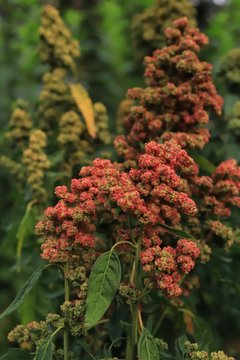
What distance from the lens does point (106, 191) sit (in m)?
2.04

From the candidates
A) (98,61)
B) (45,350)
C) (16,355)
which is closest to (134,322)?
(45,350)

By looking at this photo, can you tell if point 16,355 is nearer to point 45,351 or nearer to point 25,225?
point 45,351

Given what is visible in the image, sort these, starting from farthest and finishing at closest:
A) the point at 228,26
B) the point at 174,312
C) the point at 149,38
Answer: the point at 228,26, the point at 149,38, the point at 174,312

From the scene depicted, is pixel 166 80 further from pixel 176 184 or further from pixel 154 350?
pixel 154 350

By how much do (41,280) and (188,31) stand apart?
1215mm

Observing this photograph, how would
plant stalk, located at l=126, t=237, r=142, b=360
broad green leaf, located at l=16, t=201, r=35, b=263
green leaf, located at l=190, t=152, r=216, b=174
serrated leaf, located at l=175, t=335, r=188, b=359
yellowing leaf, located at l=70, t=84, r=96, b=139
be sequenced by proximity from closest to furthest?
plant stalk, located at l=126, t=237, r=142, b=360, serrated leaf, located at l=175, t=335, r=188, b=359, green leaf, located at l=190, t=152, r=216, b=174, broad green leaf, located at l=16, t=201, r=35, b=263, yellowing leaf, located at l=70, t=84, r=96, b=139

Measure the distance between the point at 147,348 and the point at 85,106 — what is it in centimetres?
146

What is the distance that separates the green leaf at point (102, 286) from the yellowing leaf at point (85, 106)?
1.17 m

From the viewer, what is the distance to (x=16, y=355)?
221 cm

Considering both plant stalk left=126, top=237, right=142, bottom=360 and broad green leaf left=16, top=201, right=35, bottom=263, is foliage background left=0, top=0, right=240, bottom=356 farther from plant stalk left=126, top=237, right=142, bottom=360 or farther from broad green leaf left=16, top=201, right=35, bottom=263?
plant stalk left=126, top=237, right=142, bottom=360

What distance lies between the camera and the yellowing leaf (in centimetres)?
309

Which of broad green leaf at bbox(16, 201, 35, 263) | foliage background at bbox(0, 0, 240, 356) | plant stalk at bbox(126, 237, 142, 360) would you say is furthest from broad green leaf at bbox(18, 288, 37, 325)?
plant stalk at bbox(126, 237, 142, 360)

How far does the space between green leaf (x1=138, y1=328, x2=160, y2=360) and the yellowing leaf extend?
4.14 feet

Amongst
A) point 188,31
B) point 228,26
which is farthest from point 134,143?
point 228,26
